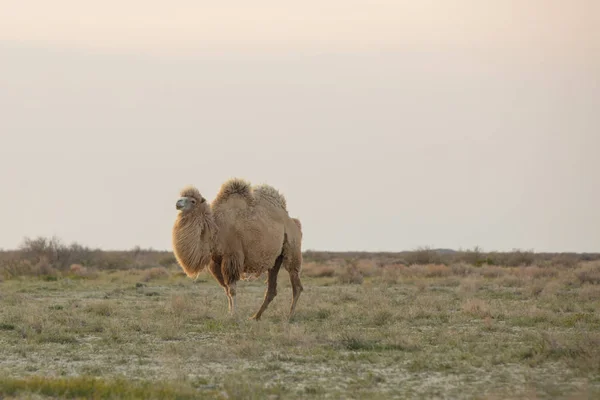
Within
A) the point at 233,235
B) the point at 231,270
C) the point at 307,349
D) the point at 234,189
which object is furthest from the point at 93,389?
the point at 234,189

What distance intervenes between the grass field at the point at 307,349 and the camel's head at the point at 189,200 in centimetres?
215

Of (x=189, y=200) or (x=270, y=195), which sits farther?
(x=270, y=195)

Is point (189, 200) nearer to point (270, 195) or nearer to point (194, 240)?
point (194, 240)

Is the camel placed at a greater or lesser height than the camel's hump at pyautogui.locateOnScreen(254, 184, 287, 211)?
lesser

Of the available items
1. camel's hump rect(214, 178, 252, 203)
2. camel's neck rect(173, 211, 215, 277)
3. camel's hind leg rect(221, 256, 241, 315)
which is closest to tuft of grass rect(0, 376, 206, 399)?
camel's neck rect(173, 211, 215, 277)

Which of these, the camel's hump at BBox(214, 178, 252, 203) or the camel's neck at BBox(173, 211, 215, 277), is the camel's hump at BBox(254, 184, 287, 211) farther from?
the camel's neck at BBox(173, 211, 215, 277)

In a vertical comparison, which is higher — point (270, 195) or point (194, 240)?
point (270, 195)

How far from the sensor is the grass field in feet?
32.6

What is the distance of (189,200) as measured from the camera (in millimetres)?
17141

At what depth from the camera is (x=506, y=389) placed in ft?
32.6

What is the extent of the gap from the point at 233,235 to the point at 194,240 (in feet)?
2.92

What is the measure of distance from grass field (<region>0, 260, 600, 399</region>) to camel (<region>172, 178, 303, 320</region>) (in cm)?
99

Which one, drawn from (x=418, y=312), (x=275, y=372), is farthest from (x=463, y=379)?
(x=418, y=312)

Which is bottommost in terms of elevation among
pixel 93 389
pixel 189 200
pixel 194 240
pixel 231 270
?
pixel 93 389
